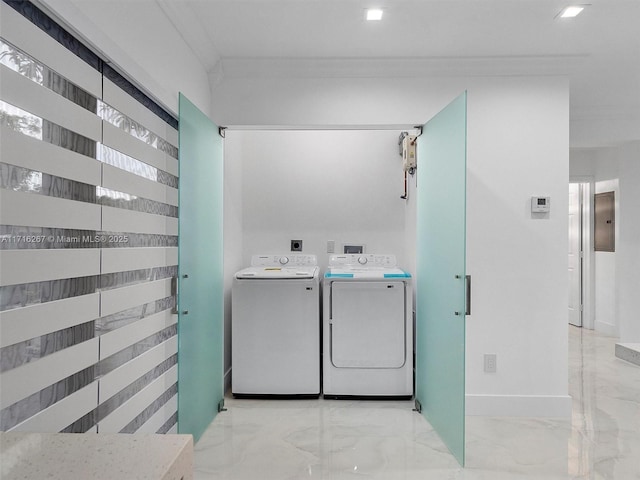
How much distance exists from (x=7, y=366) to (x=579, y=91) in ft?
13.6

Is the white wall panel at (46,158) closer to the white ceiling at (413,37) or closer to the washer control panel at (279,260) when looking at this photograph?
the white ceiling at (413,37)

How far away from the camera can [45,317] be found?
125cm

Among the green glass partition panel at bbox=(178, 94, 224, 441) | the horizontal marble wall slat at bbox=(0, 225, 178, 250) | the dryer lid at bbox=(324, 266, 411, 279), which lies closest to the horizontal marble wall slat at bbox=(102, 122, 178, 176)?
the green glass partition panel at bbox=(178, 94, 224, 441)

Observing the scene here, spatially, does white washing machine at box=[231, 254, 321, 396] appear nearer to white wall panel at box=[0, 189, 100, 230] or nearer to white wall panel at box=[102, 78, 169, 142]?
white wall panel at box=[102, 78, 169, 142]

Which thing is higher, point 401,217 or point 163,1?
point 163,1

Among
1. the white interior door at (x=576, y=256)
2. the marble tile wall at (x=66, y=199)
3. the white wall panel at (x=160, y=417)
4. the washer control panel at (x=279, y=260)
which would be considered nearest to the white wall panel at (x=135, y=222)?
the marble tile wall at (x=66, y=199)

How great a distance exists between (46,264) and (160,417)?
46.6 inches

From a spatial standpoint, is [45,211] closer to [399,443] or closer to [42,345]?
[42,345]

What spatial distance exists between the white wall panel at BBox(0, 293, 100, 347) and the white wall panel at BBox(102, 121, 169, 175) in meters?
0.60

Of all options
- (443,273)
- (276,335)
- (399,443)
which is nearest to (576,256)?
(443,273)

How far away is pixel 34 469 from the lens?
82cm

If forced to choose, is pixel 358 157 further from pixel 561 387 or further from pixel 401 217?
pixel 561 387

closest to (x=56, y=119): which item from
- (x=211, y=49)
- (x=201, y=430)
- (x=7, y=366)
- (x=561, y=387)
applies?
(x=7, y=366)

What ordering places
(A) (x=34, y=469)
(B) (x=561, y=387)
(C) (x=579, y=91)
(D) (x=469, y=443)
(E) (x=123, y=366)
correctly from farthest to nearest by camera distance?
(C) (x=579, y=91) → (B) (x=561, y=387) → (D) (x=469, y=443) → (E) (x=123, y=366) → (A) (x=34, y=469)
